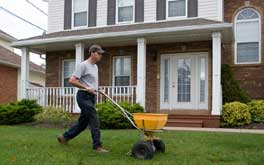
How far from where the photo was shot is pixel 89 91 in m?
6.71

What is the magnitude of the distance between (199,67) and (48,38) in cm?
615

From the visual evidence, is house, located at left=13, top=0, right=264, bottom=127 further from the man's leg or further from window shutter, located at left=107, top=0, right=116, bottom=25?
the man's leg

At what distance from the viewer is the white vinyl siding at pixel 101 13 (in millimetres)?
17141

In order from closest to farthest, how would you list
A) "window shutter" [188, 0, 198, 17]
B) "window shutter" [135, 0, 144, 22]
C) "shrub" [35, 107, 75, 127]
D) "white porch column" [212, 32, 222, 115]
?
1. "white porch column" [212, 32, 222, 115]
2. "shrub" [35, 107, 75, 127]
3. "window shutter" [188, 0, 198, 17]
4. "window shutter" [135, 0, 144, 22]

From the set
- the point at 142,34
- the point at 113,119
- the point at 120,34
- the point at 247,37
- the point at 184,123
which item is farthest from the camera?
the point at 247,37

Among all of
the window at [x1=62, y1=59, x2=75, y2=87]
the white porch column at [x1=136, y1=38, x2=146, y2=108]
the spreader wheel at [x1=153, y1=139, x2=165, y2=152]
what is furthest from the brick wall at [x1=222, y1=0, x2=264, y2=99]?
the spreader wheel at [x1=153, y1=139, x2=165, y2=152]

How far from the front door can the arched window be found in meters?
2.19

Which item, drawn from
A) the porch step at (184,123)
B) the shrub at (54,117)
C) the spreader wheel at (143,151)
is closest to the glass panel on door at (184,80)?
the porch step at (184,123)

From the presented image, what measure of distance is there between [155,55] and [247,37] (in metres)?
4.01

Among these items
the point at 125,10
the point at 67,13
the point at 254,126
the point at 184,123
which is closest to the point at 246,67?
the point at 254,126

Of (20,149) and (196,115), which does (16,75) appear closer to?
(196,115)

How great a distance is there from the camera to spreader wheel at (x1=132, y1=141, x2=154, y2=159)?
6.15 m

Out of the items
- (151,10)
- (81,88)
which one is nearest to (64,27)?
(151,10)

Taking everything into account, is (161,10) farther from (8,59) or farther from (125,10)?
(8,59)
